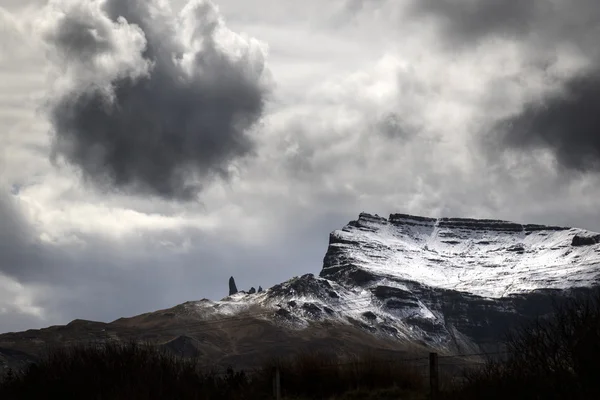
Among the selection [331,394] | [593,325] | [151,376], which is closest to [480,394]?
[593,325]

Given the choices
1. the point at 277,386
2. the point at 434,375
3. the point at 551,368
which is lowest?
the point at 277,386

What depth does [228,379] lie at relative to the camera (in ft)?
140

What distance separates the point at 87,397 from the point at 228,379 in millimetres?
7025

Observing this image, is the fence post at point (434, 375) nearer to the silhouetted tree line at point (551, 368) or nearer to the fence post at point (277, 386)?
the silhouetted tree line at point (551, 368)

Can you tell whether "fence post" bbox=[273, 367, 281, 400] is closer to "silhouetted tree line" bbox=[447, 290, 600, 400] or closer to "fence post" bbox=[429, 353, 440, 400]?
"fence post" bbox=[429, 353, 440, 400]

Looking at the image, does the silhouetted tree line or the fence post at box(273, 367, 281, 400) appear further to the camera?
the fence post at box(273, 367, 281, 400)

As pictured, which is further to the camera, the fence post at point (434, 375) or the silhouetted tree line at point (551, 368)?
the fence post at point (434, 375)

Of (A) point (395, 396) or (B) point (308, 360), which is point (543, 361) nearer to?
(A) point (395, 396)

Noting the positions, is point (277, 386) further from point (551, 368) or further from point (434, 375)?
point (551, 368)

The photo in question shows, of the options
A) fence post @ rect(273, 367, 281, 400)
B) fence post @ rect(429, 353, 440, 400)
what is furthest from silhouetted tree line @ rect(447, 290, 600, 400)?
fence post @ rect(273, 367, 281, 400)

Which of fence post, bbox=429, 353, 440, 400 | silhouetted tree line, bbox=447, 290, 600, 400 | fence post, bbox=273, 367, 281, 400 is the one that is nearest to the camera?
silhouetted tree line, bbox=447, 290, 600, 400

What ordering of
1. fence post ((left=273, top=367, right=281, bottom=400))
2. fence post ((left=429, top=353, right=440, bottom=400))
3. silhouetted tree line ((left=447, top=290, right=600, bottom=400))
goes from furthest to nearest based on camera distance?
1. fence post ((left=273, top=367, right=281, bottom=400))
2. fence post ((left=429, top=353, right=440, bottom=400))
3. silhouetted tree line ((left=447, top=290, right=600, bottom=400))

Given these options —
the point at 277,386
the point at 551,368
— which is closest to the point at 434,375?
the point at 551,368

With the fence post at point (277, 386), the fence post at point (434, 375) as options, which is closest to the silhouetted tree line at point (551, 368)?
the fence post at point (434, 375)
